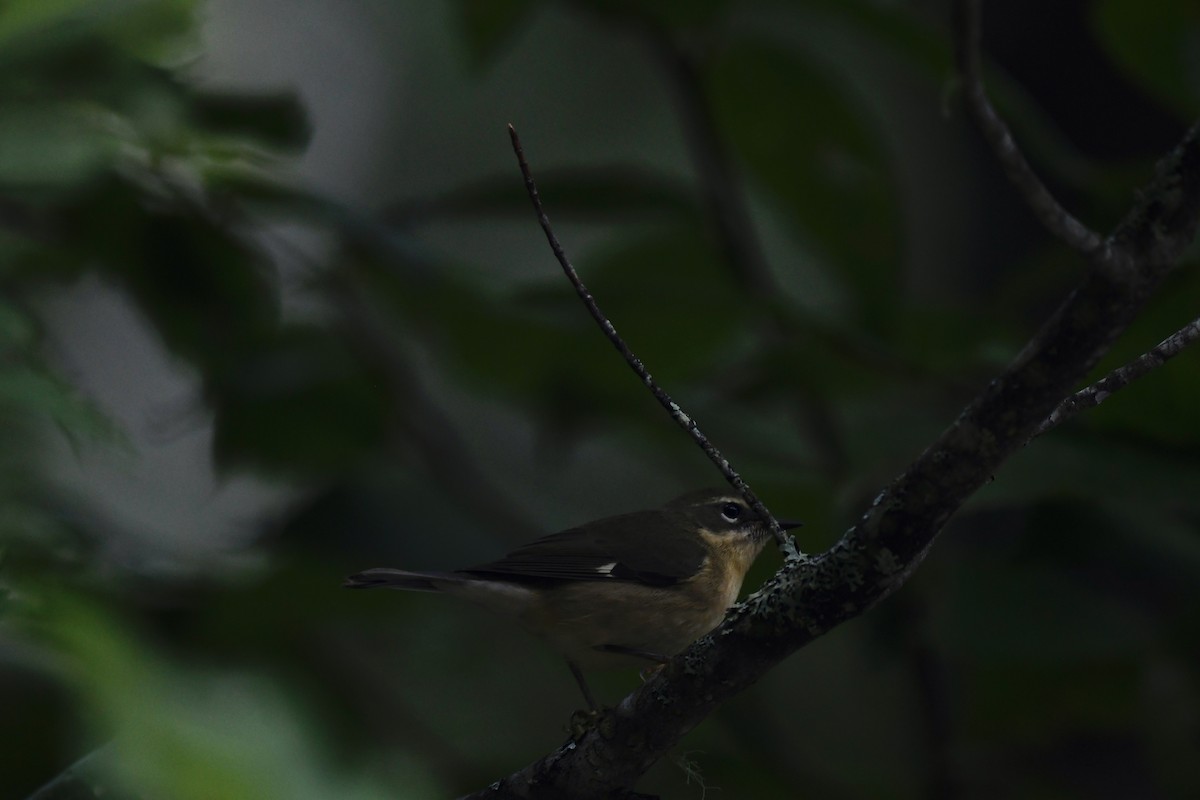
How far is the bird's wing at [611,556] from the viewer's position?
250cm

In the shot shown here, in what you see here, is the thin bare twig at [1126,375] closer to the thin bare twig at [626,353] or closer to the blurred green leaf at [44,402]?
the thin bare twig at [626,353]

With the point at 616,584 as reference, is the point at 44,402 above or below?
above

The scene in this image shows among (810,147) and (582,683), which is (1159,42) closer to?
(810,147)

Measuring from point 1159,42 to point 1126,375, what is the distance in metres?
1.79

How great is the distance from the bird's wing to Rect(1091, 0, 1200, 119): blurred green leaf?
1.46 m

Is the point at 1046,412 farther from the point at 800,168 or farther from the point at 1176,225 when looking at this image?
the point at 800,168

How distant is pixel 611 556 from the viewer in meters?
2.68

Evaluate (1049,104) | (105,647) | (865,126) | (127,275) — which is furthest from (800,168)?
(105,647)

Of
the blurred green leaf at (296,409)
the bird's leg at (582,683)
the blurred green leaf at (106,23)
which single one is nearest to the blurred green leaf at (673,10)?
the blurred green leaf at (296,409)

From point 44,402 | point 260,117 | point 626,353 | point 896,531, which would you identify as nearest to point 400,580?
point 260,117

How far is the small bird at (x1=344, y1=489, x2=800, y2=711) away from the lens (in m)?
2.39

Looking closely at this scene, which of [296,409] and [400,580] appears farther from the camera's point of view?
[296,409]

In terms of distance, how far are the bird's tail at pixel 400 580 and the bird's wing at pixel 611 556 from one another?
0.12m

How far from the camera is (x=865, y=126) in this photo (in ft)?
9.90
